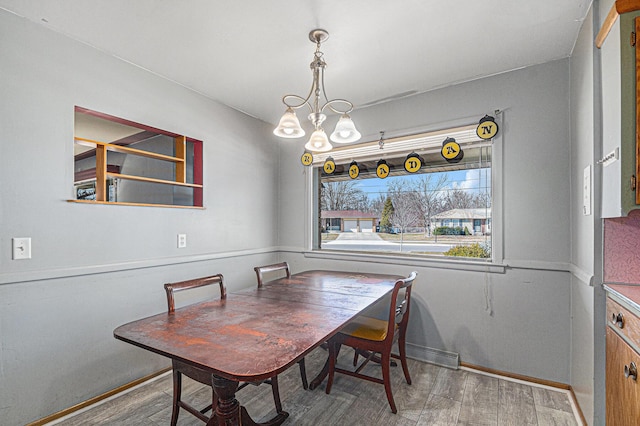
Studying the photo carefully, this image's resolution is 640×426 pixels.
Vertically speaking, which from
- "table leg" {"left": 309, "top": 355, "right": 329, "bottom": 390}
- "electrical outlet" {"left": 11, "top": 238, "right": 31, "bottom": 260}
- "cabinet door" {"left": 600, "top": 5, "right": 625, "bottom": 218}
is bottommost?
"table leg" {"left": 309, "top": 355, "right": 329, "bottom": 390}

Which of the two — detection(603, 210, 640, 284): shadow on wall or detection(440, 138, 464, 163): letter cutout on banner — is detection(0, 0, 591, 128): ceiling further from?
detection(603, 210, 640, 284): shadow on wall

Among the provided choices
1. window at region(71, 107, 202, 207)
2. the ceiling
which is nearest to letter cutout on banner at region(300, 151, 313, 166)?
the ceiling

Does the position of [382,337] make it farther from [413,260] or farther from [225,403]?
[225,403]

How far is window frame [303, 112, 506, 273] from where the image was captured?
8.04 ft

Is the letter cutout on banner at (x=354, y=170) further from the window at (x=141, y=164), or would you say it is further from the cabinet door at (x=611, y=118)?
the cabinet door at (x=611, y=118)

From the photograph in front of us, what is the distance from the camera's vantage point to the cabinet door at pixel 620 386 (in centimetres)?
115

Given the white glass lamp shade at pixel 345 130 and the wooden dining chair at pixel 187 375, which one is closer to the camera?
the wooden dining chair at pixel 187 375

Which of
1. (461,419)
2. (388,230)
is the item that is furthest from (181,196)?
(461,419)

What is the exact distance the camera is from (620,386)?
1290mm

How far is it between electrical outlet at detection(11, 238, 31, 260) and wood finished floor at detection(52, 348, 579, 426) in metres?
1.04

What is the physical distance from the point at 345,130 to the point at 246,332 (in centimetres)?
130

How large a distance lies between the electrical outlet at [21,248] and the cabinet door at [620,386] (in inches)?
117

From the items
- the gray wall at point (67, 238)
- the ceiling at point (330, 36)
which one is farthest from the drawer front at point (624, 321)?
the gray wall at point (67, 238)

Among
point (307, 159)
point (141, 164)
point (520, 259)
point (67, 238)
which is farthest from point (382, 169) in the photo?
point (141, 164)
